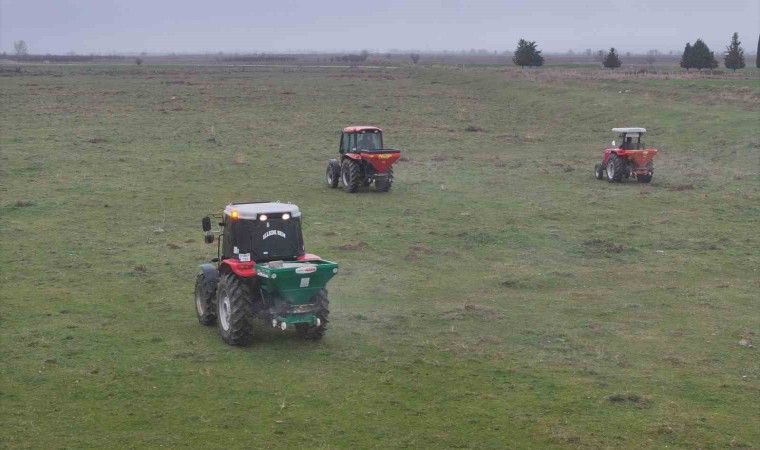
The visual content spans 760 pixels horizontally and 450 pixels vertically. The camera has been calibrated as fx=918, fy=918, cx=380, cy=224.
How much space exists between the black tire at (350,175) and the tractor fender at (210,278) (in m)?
16.8

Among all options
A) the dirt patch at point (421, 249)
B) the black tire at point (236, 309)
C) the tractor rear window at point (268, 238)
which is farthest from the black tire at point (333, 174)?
the black tire at point (236, 309)

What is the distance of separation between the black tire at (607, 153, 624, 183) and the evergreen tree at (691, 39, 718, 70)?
188ft

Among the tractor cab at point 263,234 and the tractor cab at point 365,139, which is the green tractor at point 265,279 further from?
the tractor cab at point 365,139

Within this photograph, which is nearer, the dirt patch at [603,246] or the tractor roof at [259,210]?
the tractor roof at [259,210]

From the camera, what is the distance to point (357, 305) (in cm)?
1991

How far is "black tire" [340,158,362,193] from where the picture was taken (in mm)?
34625

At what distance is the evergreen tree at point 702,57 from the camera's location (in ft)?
293

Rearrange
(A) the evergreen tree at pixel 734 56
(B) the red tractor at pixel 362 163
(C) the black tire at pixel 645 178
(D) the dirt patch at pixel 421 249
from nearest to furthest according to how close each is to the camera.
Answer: (D) the dirt patch at pixel 421 249 → (B) the red tractor at pixel 362 163 → (C) the black tire at pixel 645 178 → (A) the evergreen tree at pixel 734 56

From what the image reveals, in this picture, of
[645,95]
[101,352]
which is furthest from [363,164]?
[645,95]

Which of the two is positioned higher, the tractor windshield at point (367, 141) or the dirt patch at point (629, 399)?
the tractor windshield at point (367, 141)

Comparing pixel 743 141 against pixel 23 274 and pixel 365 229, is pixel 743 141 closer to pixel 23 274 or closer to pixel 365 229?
pixel 365 229

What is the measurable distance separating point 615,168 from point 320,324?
945 inches

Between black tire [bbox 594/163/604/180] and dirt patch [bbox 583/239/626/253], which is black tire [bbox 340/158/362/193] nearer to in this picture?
black tire [bbox 594/163/604/180]

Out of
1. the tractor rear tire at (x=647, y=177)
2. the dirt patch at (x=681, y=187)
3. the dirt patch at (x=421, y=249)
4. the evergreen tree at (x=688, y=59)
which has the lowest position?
the dirt patch at (x=421, y=249)
